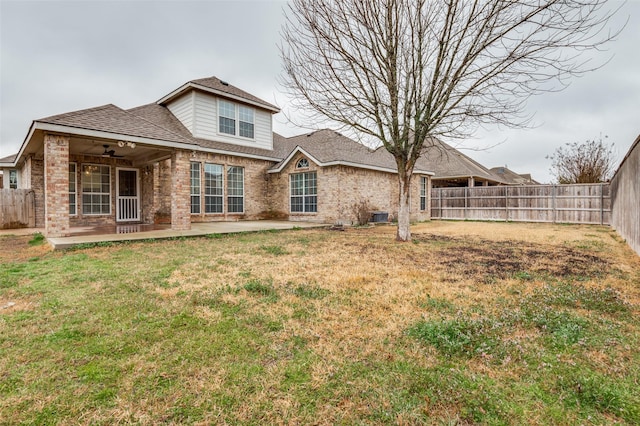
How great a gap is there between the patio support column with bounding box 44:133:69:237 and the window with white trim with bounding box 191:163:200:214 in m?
5.64

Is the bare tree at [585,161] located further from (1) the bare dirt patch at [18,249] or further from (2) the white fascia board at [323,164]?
(1) the bare dirt patch at [18,249]

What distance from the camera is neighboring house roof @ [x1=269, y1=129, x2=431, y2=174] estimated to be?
14.5 metres

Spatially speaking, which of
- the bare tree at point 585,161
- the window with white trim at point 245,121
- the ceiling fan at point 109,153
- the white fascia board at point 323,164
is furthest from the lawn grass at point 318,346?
the bare tree at point 585,161

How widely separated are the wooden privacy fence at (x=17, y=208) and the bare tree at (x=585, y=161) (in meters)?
34.0

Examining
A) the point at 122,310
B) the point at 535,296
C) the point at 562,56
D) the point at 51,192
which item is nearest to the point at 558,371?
the point at 535,296

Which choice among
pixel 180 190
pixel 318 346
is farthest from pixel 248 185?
pixel 318 346

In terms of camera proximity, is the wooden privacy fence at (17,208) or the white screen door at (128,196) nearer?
the wooden privacy fence at (17,208)

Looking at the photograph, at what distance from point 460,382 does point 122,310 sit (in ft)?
11.7

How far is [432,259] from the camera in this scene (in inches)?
255

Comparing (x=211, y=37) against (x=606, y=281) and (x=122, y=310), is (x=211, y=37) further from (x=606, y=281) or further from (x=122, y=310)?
(x=606, y=281)

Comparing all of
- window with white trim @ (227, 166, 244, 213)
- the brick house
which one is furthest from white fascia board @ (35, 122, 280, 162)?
window with white trim @ (227, 166, 244, 213)

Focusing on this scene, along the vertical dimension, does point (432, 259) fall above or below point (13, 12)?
below

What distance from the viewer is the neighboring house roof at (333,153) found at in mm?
14453

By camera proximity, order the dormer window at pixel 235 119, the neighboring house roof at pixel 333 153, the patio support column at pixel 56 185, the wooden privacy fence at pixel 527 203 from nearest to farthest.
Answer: the patio support column at pixel 56 185
the neighboring house roof at pixel 333 153
the dormer window at pixel 235 119
the wooden privacy fence at pixel 527 203
